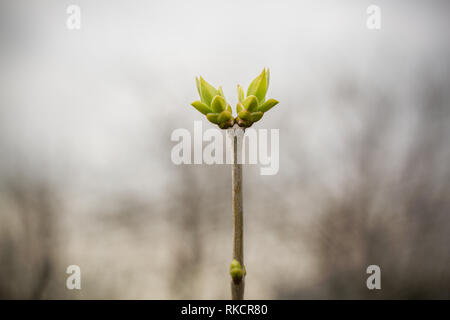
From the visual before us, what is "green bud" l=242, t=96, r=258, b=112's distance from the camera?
0.87 ft

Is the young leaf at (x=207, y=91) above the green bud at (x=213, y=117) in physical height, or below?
above

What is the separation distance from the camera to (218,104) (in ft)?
0.89

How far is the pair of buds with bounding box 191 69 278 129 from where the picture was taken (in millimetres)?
267

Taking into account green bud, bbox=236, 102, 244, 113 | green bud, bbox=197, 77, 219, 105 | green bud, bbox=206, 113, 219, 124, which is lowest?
green bud, bbox=206, 113, 219, 124

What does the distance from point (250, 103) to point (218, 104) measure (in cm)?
3

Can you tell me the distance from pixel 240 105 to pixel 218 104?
20mm

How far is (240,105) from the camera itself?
27 centimetres

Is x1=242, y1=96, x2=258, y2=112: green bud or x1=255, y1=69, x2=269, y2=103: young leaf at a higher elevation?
x1=255, y1=69, x2=269, y2=103: young leaf

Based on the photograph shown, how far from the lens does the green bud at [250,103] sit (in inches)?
10.5

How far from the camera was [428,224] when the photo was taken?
175 cm

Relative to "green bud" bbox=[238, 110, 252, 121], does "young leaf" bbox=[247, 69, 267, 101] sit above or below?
above

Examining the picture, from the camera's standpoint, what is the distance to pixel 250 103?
27 cm

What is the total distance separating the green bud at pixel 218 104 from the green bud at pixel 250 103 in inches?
0.7

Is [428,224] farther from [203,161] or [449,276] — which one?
[203,161]
